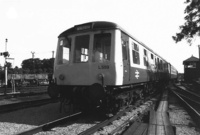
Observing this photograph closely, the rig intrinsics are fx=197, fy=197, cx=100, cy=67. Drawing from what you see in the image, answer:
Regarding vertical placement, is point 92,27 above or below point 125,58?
above

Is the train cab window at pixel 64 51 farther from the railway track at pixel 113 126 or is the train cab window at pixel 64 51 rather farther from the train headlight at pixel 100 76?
the railway track at pixel 113 126

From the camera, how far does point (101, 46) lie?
6.86 meters

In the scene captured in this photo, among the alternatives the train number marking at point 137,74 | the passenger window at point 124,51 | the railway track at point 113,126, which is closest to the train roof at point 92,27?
the passenger window at point 124,51

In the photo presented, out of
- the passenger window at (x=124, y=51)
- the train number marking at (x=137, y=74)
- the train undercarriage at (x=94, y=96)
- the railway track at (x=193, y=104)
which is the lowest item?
the railway track at (x=193, y=104)

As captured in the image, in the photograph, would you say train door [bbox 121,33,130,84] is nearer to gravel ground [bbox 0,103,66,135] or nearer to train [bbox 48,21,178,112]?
train [bbox 48,21,178,112]

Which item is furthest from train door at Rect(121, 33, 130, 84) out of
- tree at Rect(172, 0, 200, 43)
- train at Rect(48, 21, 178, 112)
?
tree at Rect(172, 0, 200, 43)

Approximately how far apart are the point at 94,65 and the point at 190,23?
22656 mm

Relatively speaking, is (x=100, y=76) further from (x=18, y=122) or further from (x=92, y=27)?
(x=18, y=122)

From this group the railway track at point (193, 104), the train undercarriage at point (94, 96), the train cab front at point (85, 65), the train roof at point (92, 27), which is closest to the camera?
the train undercarriage at point (94, 96)

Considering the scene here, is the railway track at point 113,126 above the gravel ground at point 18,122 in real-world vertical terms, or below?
above

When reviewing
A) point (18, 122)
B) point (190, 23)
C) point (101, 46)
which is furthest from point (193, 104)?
point (190, 23)

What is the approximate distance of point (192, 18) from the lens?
24844 mm

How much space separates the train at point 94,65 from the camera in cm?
636

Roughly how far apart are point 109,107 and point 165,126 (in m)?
1.92
